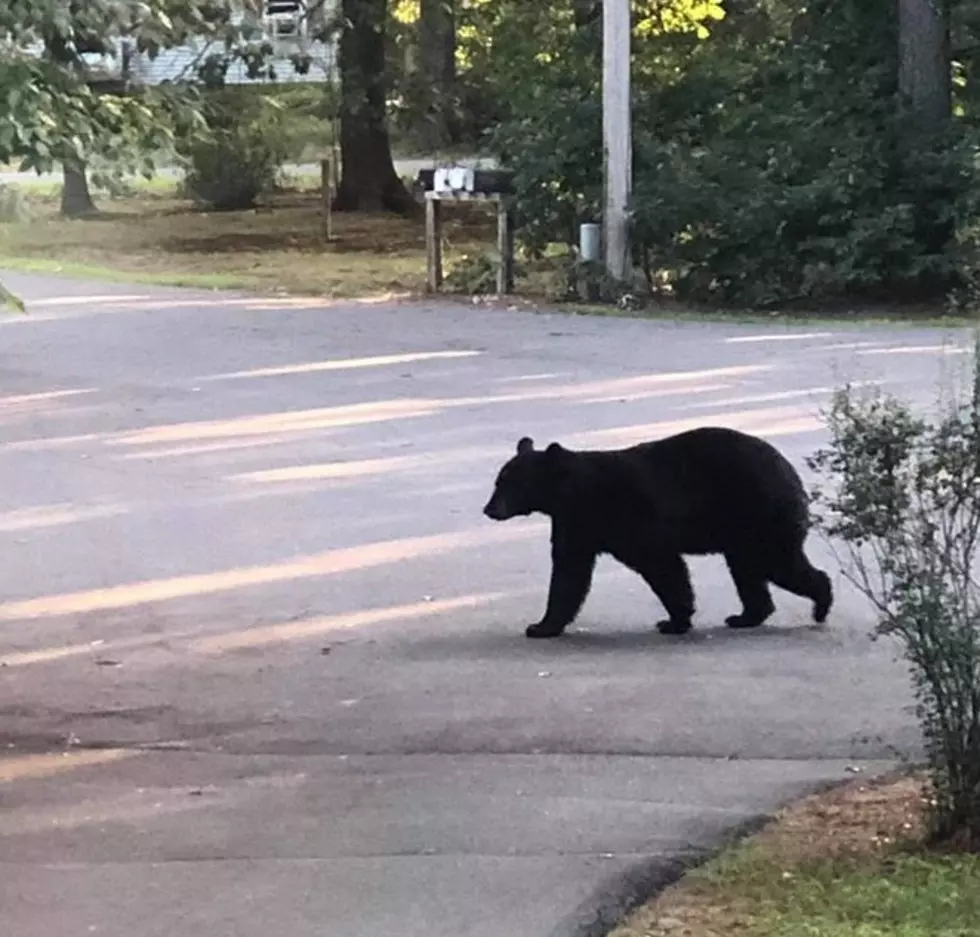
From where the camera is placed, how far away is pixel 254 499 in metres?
11.1

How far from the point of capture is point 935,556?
508 centimetres

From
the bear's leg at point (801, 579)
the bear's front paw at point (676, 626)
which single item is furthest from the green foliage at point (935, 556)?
the bear's front paw at point (676, 626)

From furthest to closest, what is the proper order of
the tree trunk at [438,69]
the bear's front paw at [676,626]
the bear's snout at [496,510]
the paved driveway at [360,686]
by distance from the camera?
the tree trunk at [438,69], the bear's snout at [496,510], the bear's front paw at [676,626], the paved driveway at [360,686]

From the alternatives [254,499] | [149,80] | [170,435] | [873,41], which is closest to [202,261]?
[873,41]

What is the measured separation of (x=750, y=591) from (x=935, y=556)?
316 cm

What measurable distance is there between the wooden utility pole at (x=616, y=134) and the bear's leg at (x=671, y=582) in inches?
530

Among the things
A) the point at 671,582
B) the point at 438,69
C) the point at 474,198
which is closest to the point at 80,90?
the point at 671,582

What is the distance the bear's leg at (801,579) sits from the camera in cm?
812

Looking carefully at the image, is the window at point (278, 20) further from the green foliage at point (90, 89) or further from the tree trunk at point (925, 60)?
the tree trunk at point (925, 60)

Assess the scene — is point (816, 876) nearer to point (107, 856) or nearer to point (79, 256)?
point (107, 856)

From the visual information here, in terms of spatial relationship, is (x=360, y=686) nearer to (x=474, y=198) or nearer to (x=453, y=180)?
(x=453, y=180)

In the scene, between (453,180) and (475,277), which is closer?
(453,180)

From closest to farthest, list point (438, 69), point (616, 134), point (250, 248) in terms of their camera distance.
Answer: point (616, 134), point (250, 248), point (438, 69)

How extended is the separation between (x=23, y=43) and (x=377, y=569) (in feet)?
13.8
